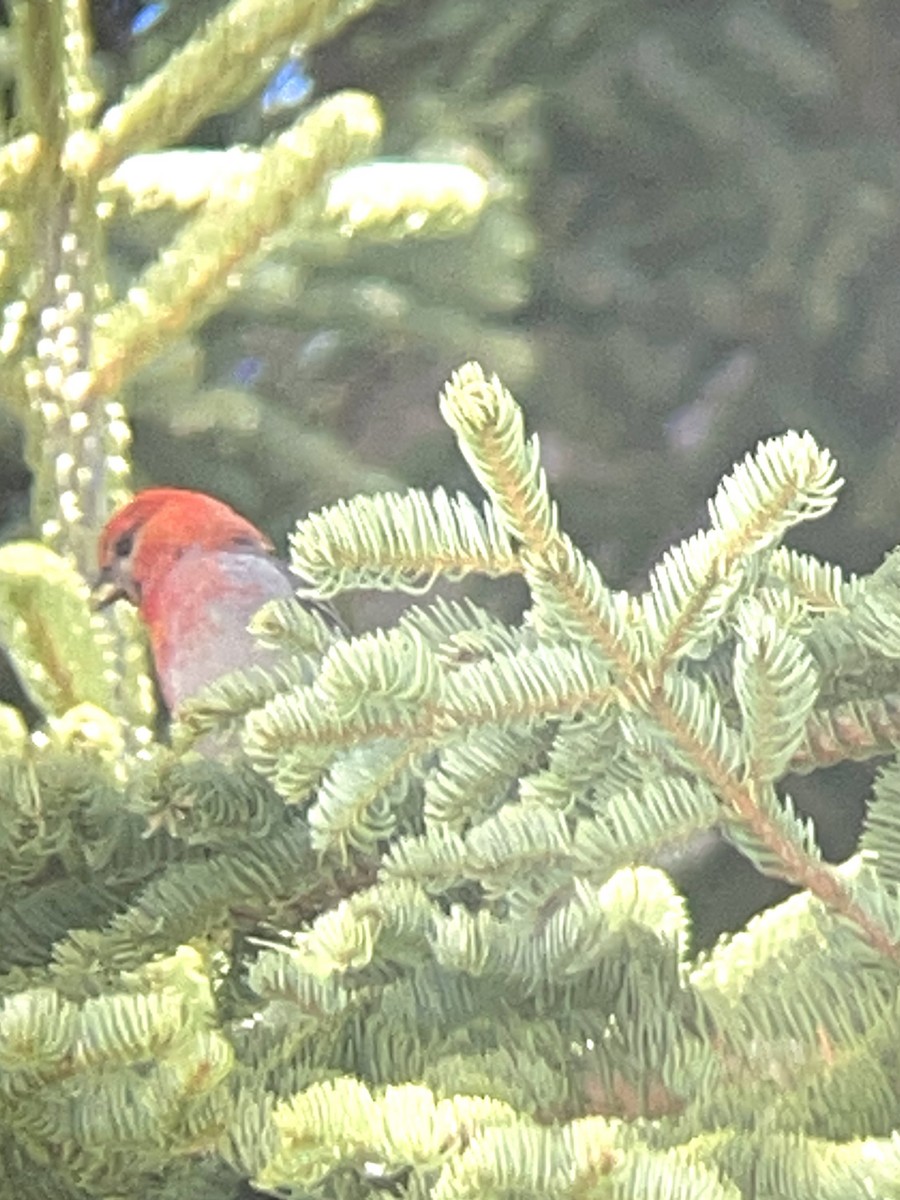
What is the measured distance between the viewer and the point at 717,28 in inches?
69.6

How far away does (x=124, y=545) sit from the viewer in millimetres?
1242

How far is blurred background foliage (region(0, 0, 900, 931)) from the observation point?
166 cm

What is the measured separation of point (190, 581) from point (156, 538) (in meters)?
0.04

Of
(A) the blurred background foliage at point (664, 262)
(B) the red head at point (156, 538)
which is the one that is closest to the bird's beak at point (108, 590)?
(B) the red head at point (156, 538)

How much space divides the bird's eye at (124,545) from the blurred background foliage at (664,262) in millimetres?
363

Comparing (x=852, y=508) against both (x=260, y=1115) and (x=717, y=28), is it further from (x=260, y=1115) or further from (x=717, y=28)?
(x=260, y=1115)

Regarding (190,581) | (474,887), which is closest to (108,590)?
(190,581)

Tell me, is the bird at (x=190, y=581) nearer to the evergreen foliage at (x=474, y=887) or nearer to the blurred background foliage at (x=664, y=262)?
the blurred background foliage at (x=664, y=262)

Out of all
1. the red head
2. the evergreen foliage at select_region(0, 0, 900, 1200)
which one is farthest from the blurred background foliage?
the evergreen foliage at select_region(0, 0, 900, 1200)

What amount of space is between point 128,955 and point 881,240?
Result: 131 centimetres

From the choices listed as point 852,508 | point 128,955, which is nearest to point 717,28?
point 852,508

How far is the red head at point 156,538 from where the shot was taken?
1.25 meters

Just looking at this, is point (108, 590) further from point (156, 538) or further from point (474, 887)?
point (474, 887)

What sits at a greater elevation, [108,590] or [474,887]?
[474,887]
